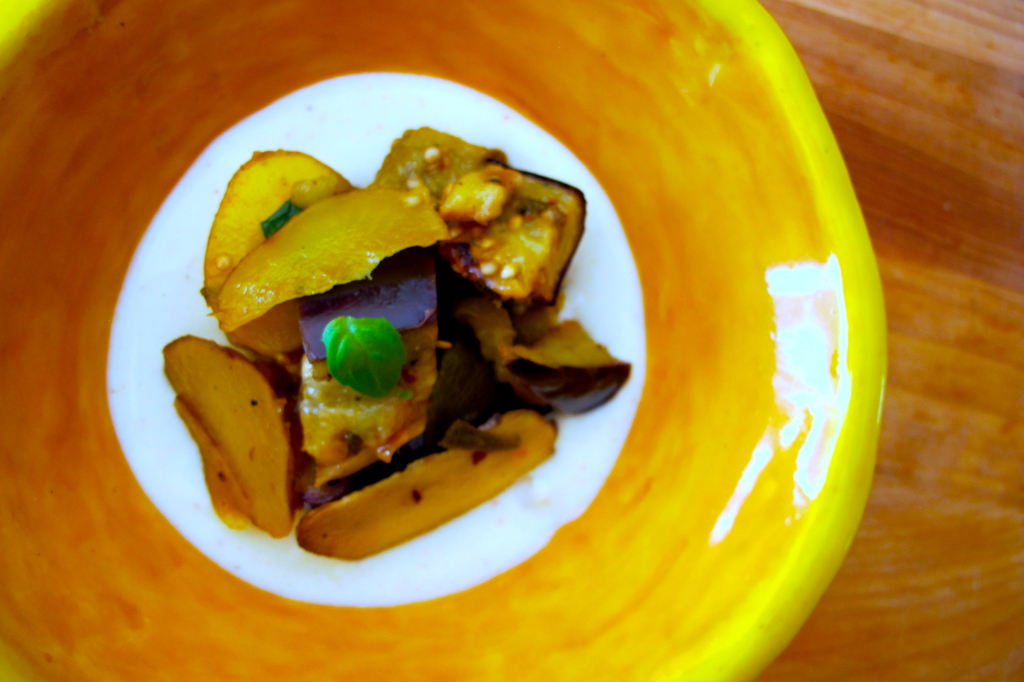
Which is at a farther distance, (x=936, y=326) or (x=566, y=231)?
(x=936, y=326)

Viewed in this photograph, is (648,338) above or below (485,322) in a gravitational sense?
below

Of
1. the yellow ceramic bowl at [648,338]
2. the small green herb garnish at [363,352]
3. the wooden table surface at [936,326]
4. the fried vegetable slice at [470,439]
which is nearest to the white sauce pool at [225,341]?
the yellow ceramic bowl at [648,338]

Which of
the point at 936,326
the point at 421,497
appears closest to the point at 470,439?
the point at 421,497

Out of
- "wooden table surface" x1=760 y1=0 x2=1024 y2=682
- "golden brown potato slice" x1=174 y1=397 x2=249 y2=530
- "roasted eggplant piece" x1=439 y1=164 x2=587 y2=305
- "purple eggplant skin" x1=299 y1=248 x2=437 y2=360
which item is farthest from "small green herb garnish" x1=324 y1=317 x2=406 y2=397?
"wooden table surface" x1=760 y1=0 x2=1024 y2=682

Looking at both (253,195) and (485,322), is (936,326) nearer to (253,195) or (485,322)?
(485,322)

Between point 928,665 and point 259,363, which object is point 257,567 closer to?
point 259,363

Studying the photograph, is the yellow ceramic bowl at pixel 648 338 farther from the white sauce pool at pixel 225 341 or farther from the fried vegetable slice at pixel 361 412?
the fried vegetable slice at pixel 361 412

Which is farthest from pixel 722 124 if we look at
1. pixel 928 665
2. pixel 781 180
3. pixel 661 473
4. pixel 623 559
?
pixel 928 665

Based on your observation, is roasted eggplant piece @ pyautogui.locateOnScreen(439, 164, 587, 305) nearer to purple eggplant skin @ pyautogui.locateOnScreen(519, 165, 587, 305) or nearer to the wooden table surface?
purple eggplant skin @ pyautogui.locateOnScreen(519, 165, 587, 305)
